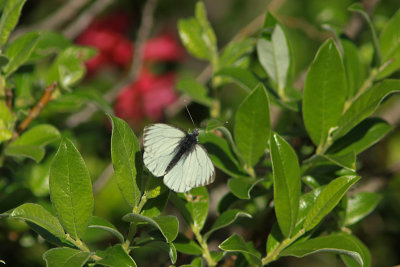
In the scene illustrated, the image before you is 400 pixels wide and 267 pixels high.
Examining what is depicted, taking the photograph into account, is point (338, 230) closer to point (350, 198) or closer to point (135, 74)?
point (350, 198)

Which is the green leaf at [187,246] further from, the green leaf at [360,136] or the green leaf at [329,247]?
the green leaf at [360,136]

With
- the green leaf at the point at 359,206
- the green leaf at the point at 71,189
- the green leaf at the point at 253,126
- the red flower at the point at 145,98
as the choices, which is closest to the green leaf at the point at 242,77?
the green leaf at the point at 253,126

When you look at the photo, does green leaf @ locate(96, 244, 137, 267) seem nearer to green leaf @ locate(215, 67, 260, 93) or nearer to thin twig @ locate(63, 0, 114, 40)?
green leaf @ locate(215, 67, 260, 93)

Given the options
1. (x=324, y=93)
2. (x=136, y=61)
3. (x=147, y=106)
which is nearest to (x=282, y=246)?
(x=324, y=93)

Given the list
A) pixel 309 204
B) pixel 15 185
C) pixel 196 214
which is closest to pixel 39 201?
pixel 15 185

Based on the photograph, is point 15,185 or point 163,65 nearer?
point 15,185

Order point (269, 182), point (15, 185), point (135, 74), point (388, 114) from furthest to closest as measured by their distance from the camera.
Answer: point (135, 74), point (388, 114), point (15, 185), point (269, 182)

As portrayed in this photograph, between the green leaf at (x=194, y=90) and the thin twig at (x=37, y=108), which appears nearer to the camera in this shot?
the thin twig at (x=37, y=108)
